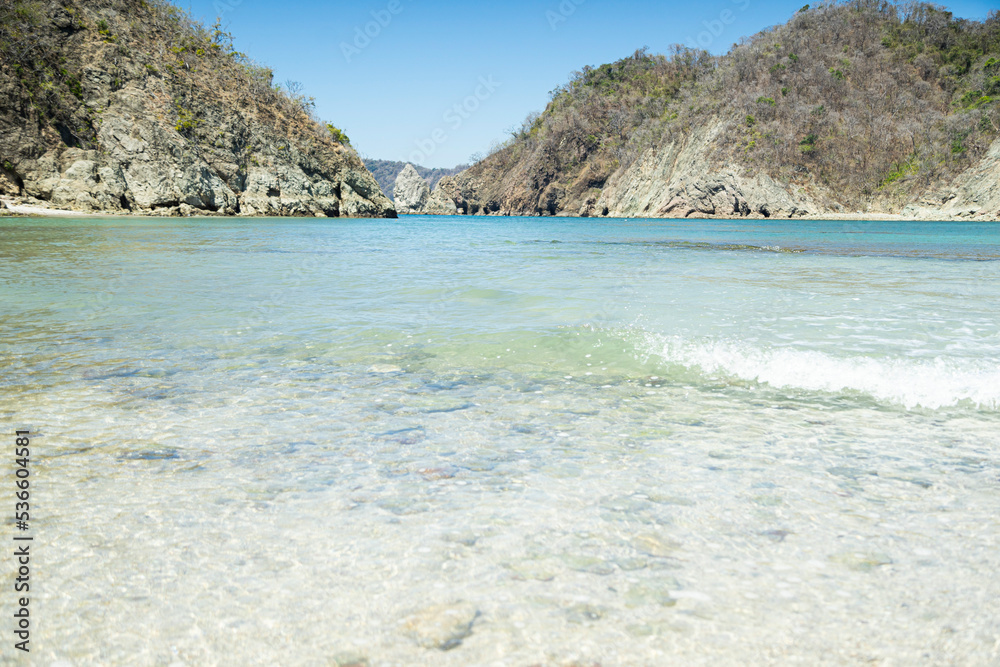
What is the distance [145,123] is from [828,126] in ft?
276

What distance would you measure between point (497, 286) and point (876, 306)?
6206 mm

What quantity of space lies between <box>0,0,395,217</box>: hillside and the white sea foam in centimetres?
5471

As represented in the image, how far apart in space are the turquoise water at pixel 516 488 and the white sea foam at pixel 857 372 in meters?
0.04

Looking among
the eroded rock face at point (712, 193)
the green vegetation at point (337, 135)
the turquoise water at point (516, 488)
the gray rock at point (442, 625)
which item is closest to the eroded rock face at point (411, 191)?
the eroded rock face at point (712, 193)

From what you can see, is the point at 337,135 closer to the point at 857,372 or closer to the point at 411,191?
the point at 857,372

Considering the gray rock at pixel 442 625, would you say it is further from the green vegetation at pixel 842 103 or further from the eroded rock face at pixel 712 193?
the green vegetation at pixel 842 103

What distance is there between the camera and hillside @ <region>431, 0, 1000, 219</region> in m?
76.8

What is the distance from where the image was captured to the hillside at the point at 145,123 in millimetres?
47188

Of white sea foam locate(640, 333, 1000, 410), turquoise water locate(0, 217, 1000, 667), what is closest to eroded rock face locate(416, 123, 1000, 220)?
turquoise water locate(0, 217, 1000, 667)

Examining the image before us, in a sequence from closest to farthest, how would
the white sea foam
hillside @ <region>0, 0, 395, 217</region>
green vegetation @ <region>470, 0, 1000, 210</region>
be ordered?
the white sea foam → hillside @ <region>0, 0, 395, 217</region> → green vegetation @ <region>470, 0, 1000, 210</region>

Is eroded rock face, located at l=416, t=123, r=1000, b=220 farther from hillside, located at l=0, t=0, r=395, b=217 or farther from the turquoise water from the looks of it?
the turquoise water

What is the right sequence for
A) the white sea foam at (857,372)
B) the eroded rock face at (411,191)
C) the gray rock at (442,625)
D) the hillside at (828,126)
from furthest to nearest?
the eroded rock face at (411,191) → the hillside at (828,126) → the white sea foam at (857,372) → the gray rock at (442,625)

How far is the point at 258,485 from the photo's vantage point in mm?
3131

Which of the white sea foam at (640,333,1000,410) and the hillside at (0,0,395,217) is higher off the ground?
the hillside at (0,0,395,217)
